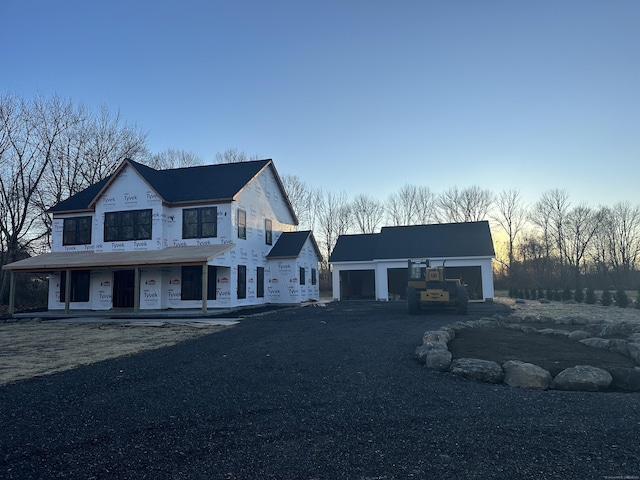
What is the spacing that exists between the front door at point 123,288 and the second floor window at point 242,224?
243 inches

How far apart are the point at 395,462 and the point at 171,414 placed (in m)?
2.69

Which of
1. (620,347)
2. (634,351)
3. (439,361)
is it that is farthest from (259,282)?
(634,351)

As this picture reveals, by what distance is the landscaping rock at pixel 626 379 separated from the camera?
19.6ft

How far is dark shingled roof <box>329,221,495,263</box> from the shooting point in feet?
93.2

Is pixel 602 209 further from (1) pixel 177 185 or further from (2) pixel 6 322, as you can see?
(2) pixel 6 322

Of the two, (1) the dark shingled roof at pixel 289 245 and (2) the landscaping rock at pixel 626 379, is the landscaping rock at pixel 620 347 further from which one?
(1) the dark shingled roof at pixel 289 245

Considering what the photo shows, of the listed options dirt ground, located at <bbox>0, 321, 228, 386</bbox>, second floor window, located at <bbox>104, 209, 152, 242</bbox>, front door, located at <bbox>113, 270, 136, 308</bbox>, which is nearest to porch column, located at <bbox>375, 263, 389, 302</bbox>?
second floor window, located at <bbox>104, 209, 152, 242</bbox>

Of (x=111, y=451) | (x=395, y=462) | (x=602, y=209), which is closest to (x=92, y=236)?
(x=111, y=451)

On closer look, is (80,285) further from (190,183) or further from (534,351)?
(534,351)

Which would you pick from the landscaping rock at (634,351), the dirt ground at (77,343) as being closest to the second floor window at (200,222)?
the dirt ground at (77,343)

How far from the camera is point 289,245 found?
27.7 meters

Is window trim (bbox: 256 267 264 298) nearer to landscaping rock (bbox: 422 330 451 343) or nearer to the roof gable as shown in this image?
the roof gable

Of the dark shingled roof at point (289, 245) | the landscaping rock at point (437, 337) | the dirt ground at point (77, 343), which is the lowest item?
the dirt ground at point (77, 343)

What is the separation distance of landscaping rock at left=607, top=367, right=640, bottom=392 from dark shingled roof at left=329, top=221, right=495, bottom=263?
21.8 metres
